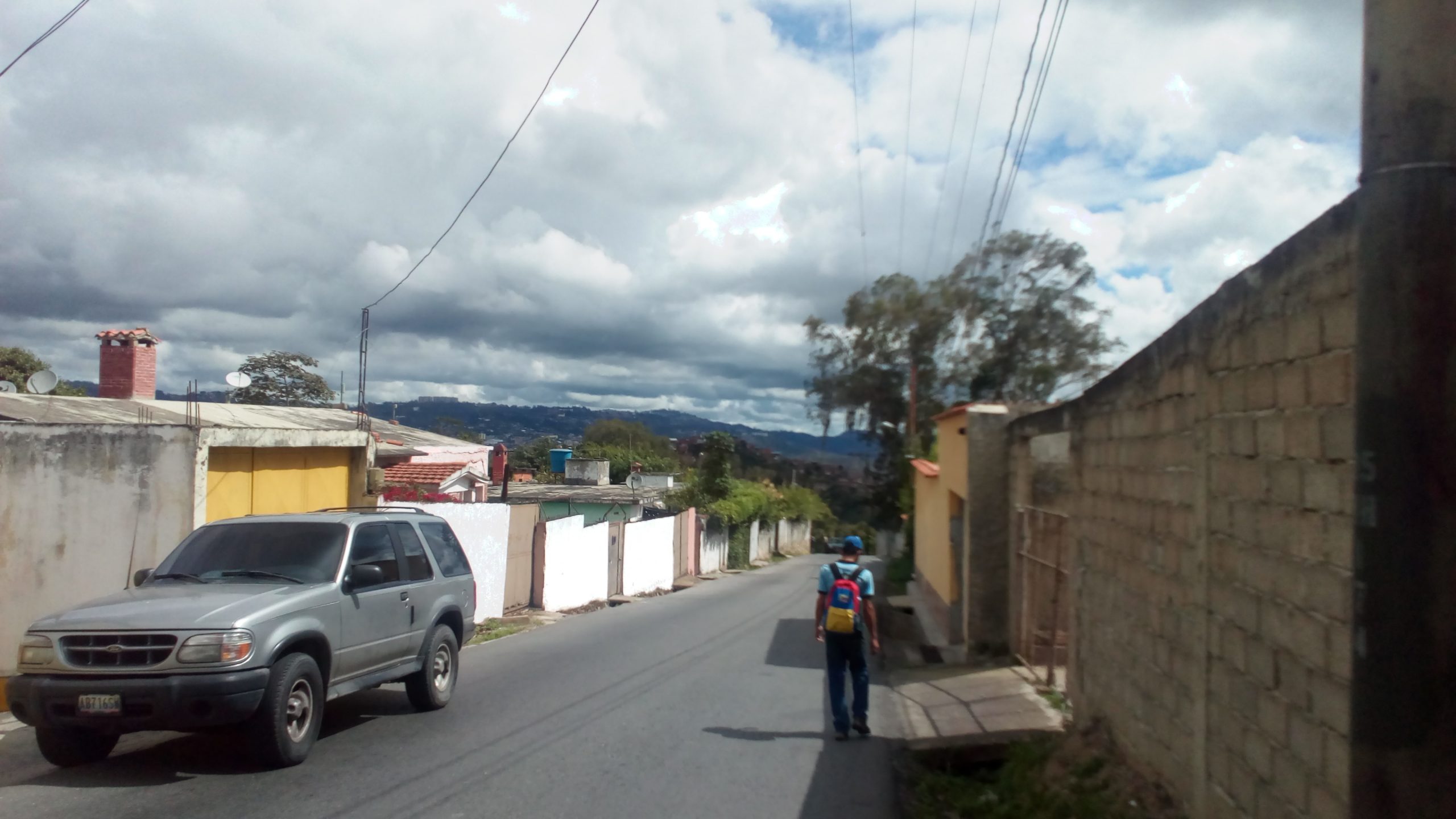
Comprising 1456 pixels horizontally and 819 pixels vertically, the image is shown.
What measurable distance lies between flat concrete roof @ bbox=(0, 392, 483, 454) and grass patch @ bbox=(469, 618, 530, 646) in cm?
382

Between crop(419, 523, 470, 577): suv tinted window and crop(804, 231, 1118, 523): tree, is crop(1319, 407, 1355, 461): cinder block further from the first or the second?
crop(804, 231, 1118, 523): tree

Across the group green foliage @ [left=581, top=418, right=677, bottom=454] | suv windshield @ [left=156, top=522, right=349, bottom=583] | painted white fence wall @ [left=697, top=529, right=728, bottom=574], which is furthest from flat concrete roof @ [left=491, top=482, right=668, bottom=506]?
green foliage @ [left=581, top=418, right=677, bottom=454]

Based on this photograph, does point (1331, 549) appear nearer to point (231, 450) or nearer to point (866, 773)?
point (866, 773)

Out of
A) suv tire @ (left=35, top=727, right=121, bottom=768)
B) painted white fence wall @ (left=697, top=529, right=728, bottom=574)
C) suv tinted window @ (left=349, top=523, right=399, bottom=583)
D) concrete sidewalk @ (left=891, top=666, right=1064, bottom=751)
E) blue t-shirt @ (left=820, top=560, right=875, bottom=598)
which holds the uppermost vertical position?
suv tinted window @ (left=349, top=523, right=399, bottom=583)

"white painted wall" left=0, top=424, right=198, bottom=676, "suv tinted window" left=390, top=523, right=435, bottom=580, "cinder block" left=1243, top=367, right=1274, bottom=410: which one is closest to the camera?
"cinder block" left=1243, top=367, right=1274, bottom=410

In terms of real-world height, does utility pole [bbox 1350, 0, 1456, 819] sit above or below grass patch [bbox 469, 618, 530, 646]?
above

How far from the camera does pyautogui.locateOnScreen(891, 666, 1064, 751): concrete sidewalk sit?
27.3 ft

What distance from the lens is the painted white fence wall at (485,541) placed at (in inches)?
692

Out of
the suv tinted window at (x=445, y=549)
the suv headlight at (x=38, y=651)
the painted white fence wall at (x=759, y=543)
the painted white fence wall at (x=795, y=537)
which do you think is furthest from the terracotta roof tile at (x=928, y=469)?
the painted white fence wall at (x=795, y=537)

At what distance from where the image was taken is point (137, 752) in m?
7.63

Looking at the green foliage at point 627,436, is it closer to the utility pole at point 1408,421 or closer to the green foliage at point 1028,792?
the green foliage at point 1028,792

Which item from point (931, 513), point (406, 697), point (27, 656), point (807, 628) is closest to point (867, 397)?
point (931, 513)

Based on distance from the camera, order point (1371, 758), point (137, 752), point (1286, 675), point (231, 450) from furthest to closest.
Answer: point (231, 450), point (137, 752), point (1286, 675), point (1371, 758)

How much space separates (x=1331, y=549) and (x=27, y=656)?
7.71 m
